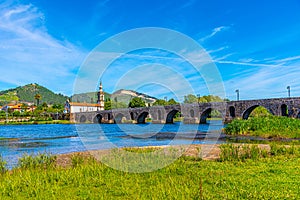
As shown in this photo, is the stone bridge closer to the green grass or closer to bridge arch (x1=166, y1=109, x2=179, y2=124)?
bridge arch (x1=166, y1=109, x2=179, y2=124)

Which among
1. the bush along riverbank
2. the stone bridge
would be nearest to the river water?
the bush along riverbank

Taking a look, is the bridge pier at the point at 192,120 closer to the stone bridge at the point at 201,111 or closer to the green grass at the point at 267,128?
the stone bridge at the point at 201,111

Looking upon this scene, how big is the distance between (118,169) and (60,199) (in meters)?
4.71

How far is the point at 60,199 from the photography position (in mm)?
8461

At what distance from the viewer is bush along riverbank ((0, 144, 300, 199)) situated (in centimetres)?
871

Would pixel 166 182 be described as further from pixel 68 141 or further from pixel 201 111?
pixel 201 111

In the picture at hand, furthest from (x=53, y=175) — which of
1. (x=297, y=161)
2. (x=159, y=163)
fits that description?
(x=297, y=161)

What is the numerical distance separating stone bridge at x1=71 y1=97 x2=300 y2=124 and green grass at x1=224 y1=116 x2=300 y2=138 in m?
21.0

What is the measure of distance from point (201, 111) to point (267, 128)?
45.5 m

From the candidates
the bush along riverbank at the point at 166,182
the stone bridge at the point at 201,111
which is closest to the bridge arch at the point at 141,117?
the stone bridge at the point at 201,111

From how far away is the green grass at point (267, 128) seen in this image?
34906mm

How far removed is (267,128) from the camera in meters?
38.5

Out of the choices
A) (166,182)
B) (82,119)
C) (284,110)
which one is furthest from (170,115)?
(166,182)

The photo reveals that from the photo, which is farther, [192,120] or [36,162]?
[192,120]
